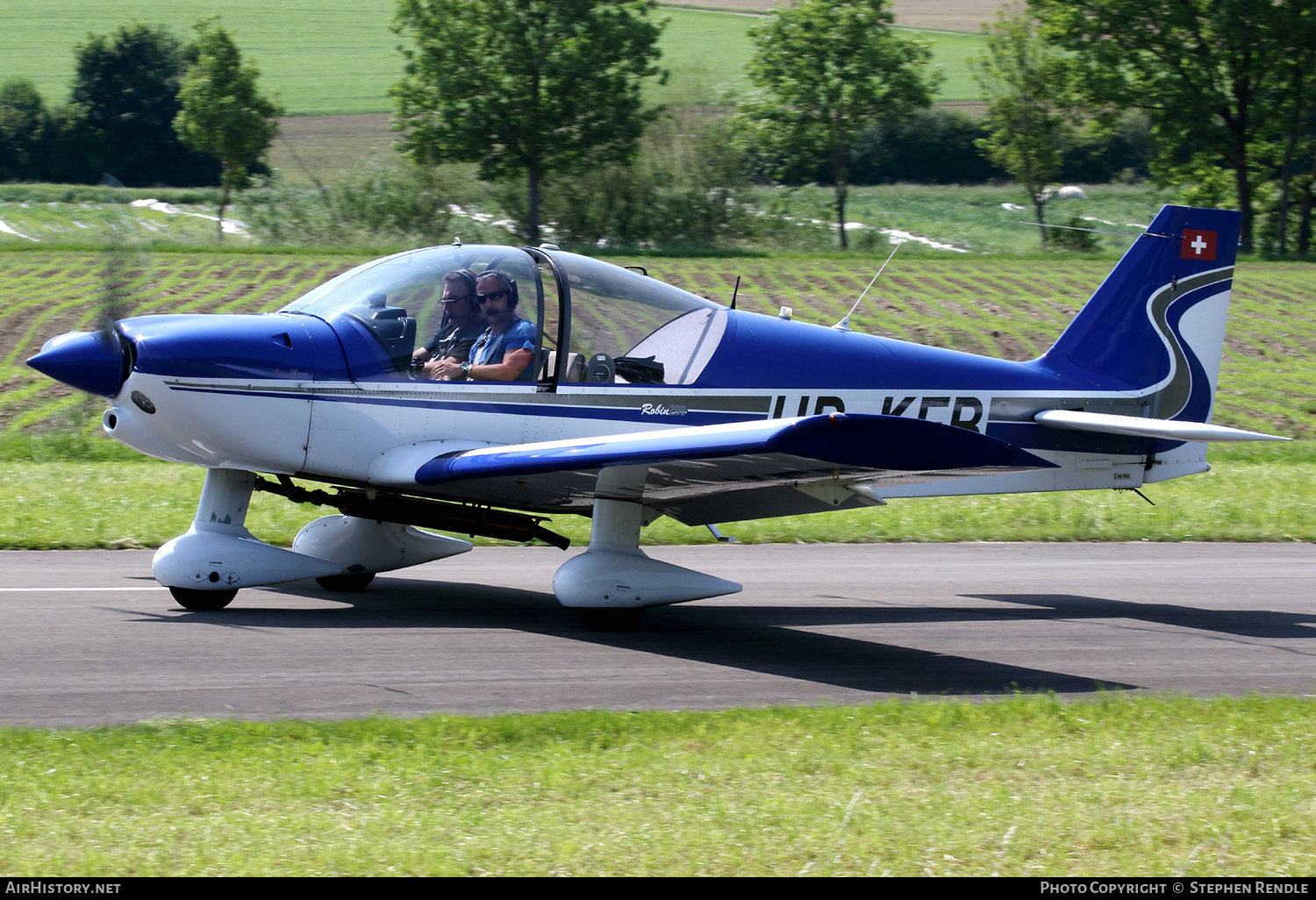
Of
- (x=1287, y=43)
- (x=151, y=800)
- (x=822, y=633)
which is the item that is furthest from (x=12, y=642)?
(x=1287, y=43)

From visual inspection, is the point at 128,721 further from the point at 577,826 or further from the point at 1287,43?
the point at 1287,43

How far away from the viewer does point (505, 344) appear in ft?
23.6

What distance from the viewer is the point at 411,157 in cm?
3519

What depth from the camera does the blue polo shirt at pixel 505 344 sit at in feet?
23.5

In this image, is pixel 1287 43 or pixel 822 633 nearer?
pixel 822 633

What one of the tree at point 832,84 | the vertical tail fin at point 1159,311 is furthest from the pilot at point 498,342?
the tree at point 832,84

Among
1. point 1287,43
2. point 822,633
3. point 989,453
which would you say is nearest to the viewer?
point 989,453

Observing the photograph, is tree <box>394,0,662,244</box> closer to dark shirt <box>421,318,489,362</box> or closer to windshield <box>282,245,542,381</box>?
windshield <box>282,245,542,381</box>

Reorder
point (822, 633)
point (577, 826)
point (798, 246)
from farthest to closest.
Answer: point (798, 246)
point (822, 633)
point (577, 826)

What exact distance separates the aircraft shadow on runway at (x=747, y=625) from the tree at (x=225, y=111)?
101ft

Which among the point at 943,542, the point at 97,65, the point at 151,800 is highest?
the point at 97,65

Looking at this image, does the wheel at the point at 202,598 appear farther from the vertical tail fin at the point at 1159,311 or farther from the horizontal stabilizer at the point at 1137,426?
the vertical tail fin at the point at 1159,311

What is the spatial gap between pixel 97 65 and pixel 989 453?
55.6 m

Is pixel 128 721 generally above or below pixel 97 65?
below
